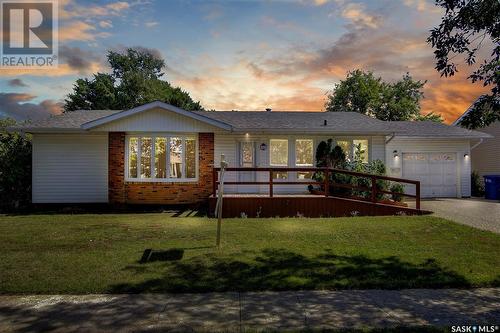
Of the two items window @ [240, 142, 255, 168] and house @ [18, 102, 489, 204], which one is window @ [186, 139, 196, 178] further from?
window @ [240, 142, 255, 168]

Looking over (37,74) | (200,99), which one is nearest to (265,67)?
(37,74)

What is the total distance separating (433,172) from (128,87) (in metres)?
42.1

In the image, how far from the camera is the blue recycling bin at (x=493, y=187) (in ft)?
60.1

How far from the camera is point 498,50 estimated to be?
20.5 feet

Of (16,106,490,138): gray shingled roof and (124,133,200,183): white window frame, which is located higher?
(16,106,490,138): gray shingled roof

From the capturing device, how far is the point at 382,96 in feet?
149

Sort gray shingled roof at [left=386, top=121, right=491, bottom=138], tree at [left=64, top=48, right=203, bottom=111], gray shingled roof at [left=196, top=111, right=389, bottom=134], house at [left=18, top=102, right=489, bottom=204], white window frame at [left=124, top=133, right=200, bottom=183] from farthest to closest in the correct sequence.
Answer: tree at [left=64, top=48, right=203, bottom=111] → gray shingled roof at [left=386, top=121, right=491, bottom=138] → gray shingled roof at [left=196, top=111, right=389, bottom=134] → white window frame at [left=124, top=133, right=200, bottom=183] → house at [left=18, top=102, right=489, bottom=204]

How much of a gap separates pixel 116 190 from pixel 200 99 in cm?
3797

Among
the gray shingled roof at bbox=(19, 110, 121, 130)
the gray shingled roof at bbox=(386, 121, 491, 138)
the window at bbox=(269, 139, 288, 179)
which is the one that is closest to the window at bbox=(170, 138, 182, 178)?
the gray shingled roof at bbox=(19, 110, 121, 130)

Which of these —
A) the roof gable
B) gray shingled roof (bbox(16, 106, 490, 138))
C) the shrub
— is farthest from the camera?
gray shingled roof (bbox(16, 106, 490, 138))

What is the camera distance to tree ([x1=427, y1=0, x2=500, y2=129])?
20.7ft

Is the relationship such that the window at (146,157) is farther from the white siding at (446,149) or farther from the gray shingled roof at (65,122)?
the white siding at (446,149)

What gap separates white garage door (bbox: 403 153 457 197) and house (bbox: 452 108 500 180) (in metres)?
3.97

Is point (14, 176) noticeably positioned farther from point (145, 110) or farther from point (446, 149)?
point (446, 149)
